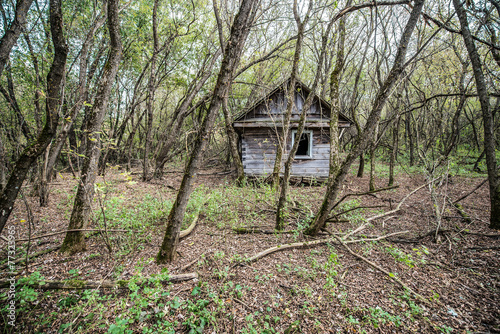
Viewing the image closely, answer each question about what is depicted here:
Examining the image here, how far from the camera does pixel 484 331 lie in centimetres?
245

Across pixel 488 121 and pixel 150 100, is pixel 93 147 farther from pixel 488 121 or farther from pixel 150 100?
pixel 488 121

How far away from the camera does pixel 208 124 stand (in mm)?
3016

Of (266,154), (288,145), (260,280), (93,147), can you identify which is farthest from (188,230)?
(288,145)

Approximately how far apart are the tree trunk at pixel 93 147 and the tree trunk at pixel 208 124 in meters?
1.51

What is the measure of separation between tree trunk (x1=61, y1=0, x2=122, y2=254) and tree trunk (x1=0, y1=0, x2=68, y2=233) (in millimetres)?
522

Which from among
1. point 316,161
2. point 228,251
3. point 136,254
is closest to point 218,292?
point 228,251

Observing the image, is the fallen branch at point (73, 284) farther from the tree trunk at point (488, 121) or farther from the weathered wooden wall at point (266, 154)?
the weathered wooden wall at point (266, 154)

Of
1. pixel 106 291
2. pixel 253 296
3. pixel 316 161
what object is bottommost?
pixel 253 296

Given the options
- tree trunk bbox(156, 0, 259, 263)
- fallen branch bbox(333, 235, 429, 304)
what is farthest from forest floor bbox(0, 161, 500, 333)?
tree trunk bbox(156, 0, 259, 263)

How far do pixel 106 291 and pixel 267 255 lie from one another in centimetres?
244

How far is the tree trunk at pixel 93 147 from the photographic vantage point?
3.28 metres

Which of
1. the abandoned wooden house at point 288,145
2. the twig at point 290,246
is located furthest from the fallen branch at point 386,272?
the abandoned wooden house at point 288,145

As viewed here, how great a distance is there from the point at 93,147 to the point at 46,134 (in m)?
0.66

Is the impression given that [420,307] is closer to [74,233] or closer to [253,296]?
[253,296]
